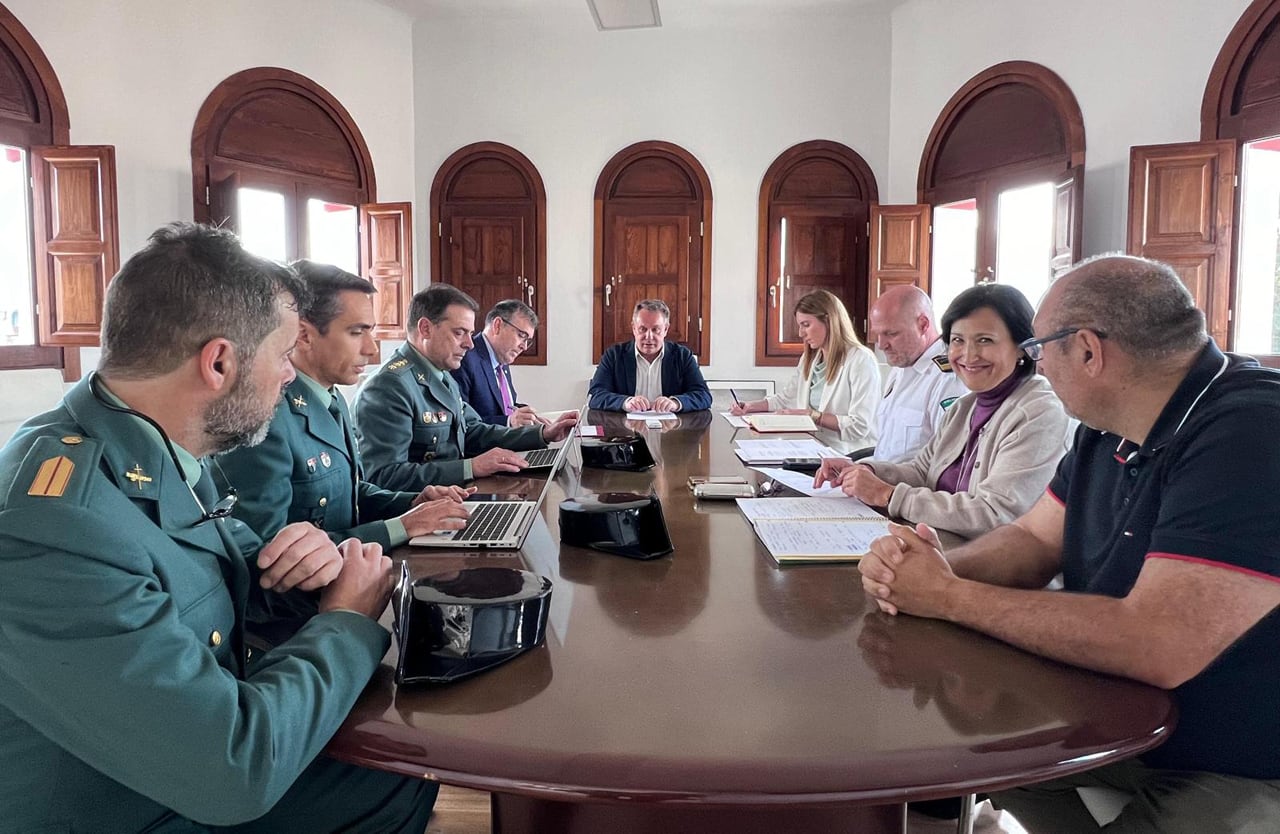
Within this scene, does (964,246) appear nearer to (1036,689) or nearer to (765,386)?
(765,386)

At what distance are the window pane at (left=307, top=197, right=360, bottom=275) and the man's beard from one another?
18.0 feet

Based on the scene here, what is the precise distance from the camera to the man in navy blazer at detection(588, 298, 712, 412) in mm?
4727

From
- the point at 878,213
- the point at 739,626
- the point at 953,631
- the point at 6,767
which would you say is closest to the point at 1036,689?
the point at 953,631

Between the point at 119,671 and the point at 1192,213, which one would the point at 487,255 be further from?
the point at 119,671

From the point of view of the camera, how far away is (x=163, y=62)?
16.1 feet

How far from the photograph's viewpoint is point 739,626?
3.71 feet

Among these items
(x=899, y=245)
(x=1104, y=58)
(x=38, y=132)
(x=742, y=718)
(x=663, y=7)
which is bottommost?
(x=742, y=718)

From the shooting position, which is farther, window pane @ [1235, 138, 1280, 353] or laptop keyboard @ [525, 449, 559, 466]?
window pane @ [1235, 138, 1280, 353]

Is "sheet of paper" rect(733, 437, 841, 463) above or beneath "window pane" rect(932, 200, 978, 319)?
beneath

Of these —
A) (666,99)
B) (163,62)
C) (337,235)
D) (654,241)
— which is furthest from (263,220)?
(666,99)

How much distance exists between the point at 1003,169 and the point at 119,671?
239 inches

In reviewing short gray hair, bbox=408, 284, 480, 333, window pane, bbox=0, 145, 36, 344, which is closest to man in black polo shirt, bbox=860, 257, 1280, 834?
short gray hair, bbox=408, 284, 480, 333

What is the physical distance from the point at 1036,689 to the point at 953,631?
0.59 ft

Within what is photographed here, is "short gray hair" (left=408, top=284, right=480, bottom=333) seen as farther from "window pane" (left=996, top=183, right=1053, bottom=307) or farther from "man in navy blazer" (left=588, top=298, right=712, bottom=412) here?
"window pane" (left=996, top=183, right=1053, bottom=307)
